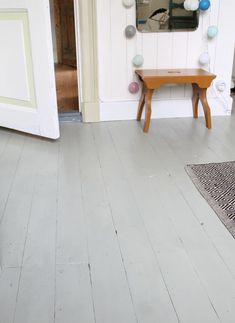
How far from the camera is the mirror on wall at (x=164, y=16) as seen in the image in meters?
3.07

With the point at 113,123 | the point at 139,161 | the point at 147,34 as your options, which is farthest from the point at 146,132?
the point at 147,34

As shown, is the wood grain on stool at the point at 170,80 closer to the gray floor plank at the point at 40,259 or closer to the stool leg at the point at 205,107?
the stool leg at the point at 205,107

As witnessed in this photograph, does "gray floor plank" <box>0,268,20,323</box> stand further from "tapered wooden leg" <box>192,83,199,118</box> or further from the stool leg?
"tapered wooden leg" <box>192,83,199,118</box>

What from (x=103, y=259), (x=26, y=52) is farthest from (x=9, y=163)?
(x=103, y=259)

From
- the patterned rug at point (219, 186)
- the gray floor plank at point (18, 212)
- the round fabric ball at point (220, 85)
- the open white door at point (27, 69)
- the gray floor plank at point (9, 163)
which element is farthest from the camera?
the round fabric ball at point (220, 85)

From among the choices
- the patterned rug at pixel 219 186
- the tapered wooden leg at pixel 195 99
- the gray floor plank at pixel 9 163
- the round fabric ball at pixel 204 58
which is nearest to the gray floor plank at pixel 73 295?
the gray floor plank at pixel 9 163

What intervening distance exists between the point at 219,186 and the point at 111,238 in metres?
0.82

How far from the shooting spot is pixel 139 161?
2.51 m

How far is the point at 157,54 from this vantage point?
3268 mm

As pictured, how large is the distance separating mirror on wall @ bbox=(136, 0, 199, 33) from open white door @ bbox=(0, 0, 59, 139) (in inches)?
37.6

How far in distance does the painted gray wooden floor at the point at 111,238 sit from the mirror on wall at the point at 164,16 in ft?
3.74

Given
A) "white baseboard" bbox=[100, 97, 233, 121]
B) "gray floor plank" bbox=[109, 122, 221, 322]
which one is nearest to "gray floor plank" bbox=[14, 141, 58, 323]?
"gray floor plank" bbox=[109, 122, 221, 322]

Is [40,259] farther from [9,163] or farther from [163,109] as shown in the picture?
[163,109]

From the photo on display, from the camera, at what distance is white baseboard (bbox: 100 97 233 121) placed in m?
3.39
